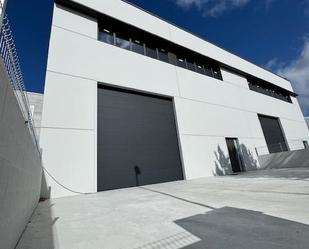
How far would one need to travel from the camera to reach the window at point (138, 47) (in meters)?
10.4

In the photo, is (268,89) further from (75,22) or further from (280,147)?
(75,22)

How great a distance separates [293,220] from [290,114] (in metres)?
21.2

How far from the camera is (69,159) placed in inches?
253

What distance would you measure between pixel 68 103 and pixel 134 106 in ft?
9.96

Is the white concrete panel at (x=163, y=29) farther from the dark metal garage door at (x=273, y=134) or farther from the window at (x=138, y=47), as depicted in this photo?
the dark metal garage door at (x=273, y=134)

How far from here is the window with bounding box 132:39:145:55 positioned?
34.1 feet

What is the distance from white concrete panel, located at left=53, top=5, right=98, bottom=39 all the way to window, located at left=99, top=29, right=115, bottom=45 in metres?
0.41

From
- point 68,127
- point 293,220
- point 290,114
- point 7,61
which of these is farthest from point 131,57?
point 290,114

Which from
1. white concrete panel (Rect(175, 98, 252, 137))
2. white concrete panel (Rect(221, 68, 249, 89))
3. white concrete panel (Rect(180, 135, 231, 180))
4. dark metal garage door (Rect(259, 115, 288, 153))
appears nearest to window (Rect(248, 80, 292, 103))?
white concrete panel (Rect(221, 68, 249, 89))

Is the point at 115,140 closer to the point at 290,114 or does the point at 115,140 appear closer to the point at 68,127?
the point at 68,127

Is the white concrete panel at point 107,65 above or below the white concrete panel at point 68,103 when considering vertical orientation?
above

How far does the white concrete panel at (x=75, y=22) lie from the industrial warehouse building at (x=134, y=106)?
0.16 ft

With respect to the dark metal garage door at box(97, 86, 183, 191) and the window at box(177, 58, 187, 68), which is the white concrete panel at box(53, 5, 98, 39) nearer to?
the dark metal garage door at box(97, 86, 183, 191)

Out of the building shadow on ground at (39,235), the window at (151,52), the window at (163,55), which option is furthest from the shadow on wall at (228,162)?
the building shadow on ground at (39,235)
